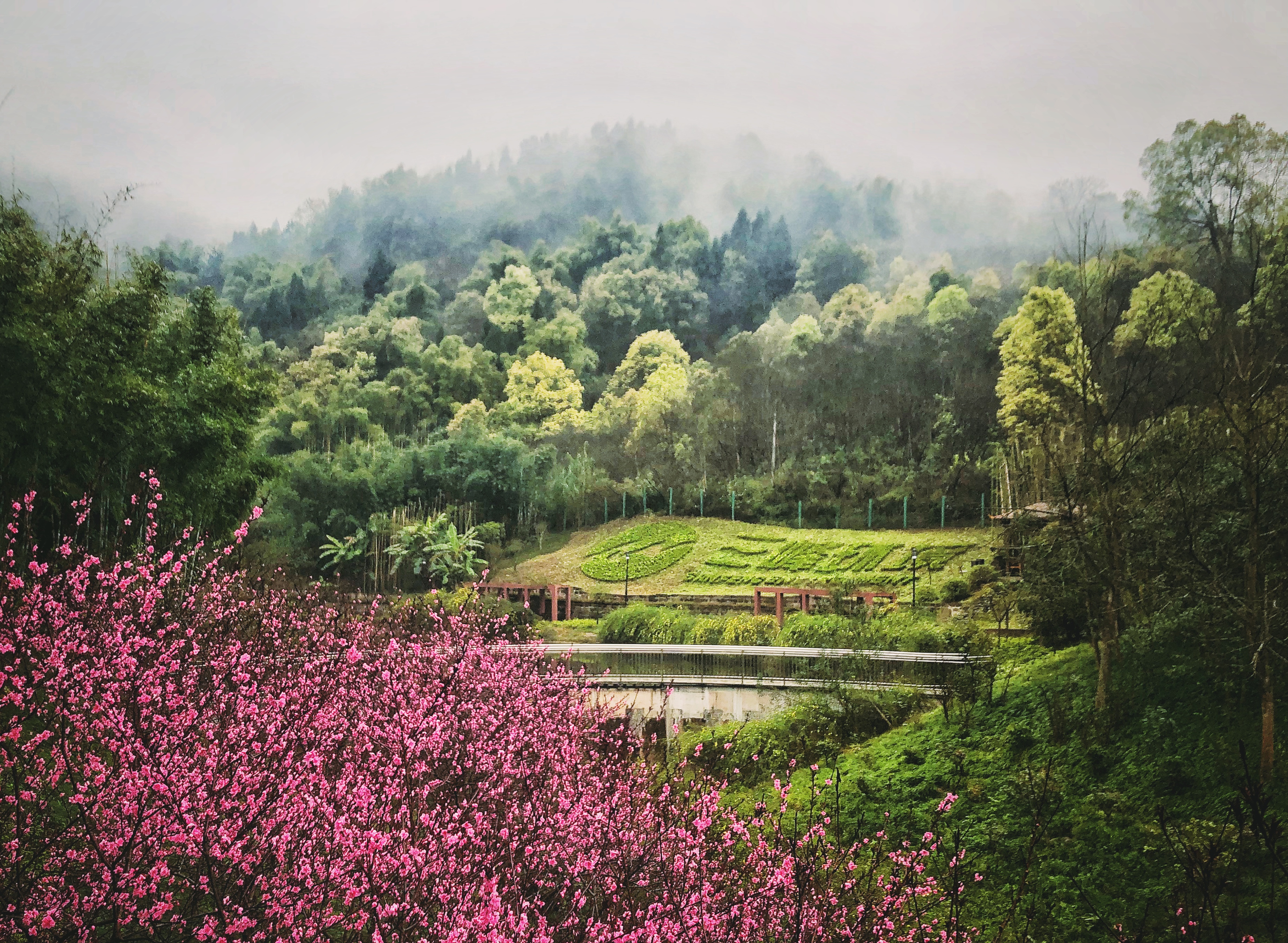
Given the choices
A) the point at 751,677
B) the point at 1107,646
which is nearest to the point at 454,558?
the point at 751,677

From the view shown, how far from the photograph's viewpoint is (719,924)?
127 inches

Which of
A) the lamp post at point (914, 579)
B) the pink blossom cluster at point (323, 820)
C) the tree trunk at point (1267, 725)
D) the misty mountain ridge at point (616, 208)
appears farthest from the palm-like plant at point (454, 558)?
the misty mountain ridge at point (616, 208)

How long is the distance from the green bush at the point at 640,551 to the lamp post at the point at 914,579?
17.2 feet

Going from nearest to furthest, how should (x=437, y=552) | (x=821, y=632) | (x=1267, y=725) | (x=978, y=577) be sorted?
(x=1267, y=725)
(x=821, y=632)
(x=978, y=577)
(x=437, y=552)

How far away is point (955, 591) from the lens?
13477 millimetres

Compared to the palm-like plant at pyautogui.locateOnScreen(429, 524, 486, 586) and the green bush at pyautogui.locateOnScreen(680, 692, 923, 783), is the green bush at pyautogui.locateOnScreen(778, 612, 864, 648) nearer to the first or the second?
the green bush at pyautogui.locateOnScreen(680, 692, 923, 783)

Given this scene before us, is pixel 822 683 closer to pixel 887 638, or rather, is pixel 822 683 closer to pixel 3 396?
pixel 887 638

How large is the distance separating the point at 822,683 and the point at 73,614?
710 cm

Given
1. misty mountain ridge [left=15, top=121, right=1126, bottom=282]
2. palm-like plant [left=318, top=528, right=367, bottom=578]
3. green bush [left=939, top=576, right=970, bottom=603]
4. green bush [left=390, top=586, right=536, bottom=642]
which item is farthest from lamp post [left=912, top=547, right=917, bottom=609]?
misty mountain ridge [left=15, top=121, right=1126, bottom=282]

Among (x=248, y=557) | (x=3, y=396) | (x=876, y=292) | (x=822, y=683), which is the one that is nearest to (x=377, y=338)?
(x=876, y=292)

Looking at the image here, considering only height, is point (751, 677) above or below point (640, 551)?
below

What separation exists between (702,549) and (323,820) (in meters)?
15.8

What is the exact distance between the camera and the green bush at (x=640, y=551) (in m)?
18.5

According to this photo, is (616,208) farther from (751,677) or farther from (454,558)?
(751,677)
